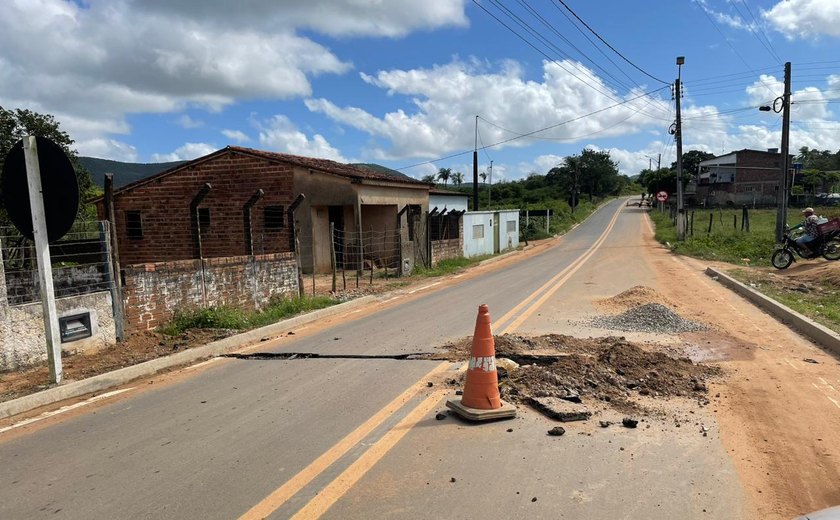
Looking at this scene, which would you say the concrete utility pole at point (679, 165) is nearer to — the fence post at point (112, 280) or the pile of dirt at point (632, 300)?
the pile of dirt at point (632, 300)

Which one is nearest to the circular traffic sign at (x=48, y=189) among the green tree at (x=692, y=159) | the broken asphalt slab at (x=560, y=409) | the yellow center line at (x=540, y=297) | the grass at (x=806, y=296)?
the broken asphalt slab at (x=560, y=409)

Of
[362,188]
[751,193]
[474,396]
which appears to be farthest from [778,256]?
[751,193]

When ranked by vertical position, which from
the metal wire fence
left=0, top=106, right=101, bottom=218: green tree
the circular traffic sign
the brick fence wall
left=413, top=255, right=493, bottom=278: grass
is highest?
left=0, top=106, right=101, bottom=218: green tree

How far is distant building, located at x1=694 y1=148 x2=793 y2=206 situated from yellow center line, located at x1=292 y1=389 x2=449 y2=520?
72.7 m

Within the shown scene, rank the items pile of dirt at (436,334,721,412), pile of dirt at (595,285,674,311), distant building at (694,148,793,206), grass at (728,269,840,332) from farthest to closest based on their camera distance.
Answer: distant building at (694,148,793,206) < pile of dirt at (595,285,674,311) < grass at (728,269,840,332) < pile of dirt at (436,334,721,412)

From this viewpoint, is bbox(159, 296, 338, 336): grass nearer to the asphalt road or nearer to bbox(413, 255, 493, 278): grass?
the asphalt road

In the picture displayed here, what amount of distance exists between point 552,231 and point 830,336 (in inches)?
1682

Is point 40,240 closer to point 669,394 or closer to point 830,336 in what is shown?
point 669,394

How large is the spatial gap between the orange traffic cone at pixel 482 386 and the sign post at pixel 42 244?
4500 millimetres

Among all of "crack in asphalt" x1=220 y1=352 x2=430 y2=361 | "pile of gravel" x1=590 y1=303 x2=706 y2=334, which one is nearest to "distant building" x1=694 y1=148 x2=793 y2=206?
"pile of gravel" x1=590 y1=303 x2=706 y2=334

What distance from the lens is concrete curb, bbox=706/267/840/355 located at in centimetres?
755

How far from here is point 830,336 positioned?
7.56 metres

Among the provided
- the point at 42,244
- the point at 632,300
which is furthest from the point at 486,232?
the point at 42,244

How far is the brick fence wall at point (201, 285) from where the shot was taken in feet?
28.4
